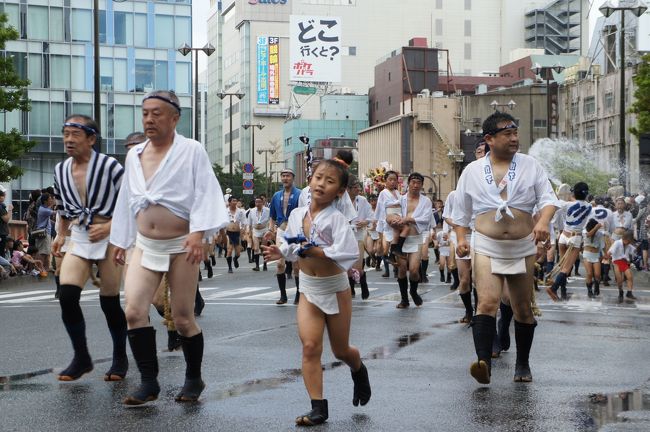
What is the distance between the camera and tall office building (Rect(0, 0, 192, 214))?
63844 mm

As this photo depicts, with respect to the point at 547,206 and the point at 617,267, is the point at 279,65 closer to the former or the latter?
the point at 617,267

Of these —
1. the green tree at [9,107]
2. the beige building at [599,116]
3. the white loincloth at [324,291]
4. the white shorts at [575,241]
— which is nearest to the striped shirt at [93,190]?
the white loincloth at [324,291]

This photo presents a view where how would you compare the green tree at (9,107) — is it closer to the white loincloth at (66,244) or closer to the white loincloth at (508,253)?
the white loincloth at (66,244)

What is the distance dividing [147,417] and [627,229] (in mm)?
16410

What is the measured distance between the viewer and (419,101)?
332ft

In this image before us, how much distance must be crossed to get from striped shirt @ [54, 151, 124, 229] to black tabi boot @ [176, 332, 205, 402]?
4.46 feet

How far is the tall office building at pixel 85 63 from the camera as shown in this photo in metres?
63.8

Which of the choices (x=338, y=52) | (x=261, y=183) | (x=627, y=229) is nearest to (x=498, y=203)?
(x=627, y=229)

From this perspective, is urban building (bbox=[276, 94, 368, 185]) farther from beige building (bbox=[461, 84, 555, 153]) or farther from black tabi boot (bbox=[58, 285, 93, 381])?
black tabi boot (bbox=[58, 285, 93, 381])

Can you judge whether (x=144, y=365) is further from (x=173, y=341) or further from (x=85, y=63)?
(x=85, y=63)

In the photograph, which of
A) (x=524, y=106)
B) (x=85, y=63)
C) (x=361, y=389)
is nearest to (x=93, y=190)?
(x=361, y=389)

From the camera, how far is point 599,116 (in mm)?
77500

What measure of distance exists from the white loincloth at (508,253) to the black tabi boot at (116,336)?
273 centimetres

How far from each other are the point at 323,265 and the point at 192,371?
1.17 meters
